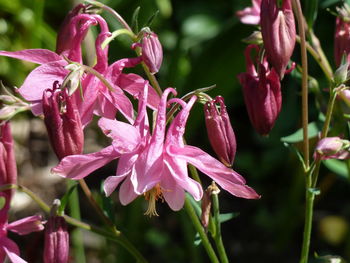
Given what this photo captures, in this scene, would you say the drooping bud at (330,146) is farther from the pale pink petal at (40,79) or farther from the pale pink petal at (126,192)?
the pale pink petal at (40,79)

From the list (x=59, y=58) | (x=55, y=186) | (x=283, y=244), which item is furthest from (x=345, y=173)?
(x=55, y=186)

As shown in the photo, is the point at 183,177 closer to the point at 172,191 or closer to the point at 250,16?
the point at 172,191

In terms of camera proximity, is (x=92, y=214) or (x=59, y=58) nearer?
(x=59, y=58)

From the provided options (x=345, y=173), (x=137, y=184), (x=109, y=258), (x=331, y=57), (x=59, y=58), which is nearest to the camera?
(x=137, y=184)

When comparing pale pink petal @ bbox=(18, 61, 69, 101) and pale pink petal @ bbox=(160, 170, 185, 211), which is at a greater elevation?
pale pink petal @ bbox=(18, 61, 69, 101)

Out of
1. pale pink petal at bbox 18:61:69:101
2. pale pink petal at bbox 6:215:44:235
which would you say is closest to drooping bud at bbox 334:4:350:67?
pale pink petal at bbox 18:61:69:101

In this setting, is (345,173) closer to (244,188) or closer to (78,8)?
(244,188)

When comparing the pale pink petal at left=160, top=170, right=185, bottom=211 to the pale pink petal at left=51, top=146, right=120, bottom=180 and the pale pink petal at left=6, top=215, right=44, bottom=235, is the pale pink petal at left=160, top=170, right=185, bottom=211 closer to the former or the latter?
the pale pink petal at left=51, top=146, right=120, bottom=180
